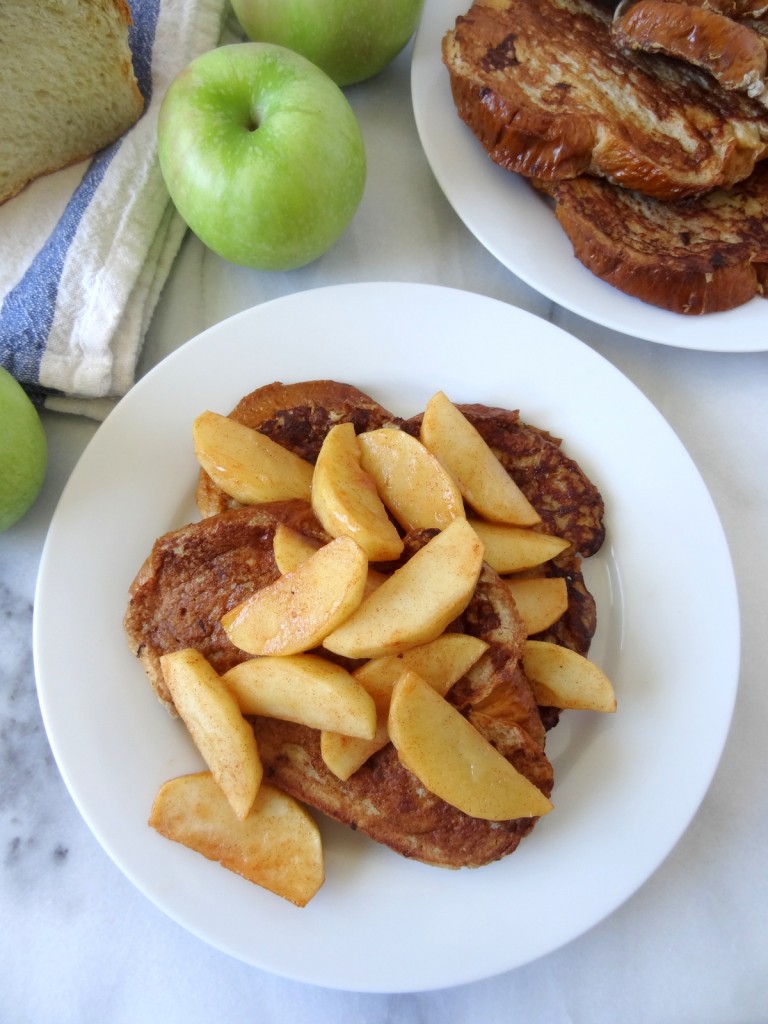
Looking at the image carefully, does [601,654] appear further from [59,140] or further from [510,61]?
[59,140]

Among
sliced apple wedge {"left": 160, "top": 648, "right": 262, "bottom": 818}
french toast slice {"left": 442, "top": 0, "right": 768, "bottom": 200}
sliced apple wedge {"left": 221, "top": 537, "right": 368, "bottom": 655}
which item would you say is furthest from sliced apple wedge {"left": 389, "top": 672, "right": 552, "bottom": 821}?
french toast slice {"left": 442, "top": 0, "right": 768, "bottom": 200}

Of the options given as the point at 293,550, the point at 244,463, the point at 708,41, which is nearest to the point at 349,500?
the point at 293,550

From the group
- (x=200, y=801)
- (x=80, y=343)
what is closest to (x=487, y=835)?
(x=200, y=801)

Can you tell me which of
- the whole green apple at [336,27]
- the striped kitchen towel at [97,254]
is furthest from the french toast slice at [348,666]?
the whole green apple at [336,27]

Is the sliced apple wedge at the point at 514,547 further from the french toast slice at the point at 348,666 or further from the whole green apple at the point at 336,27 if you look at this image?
the whole green apple at the point at 336,27

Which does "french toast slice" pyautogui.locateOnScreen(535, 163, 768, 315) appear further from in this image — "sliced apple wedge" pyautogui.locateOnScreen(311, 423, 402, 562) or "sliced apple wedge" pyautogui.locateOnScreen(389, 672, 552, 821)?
"sliced apple wedge" pyautogui.locateOnScreen(389, 672, 552, 821)
